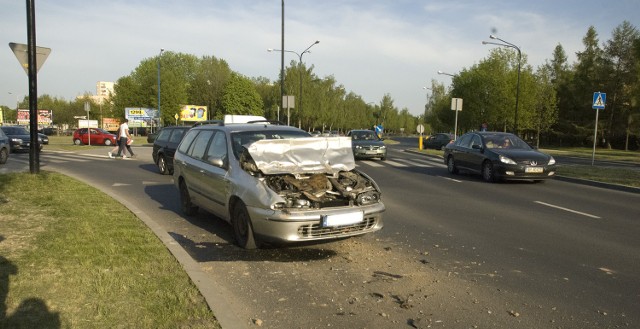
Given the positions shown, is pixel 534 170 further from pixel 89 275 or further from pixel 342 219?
pixel 89 275

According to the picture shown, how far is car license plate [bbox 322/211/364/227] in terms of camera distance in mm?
5477

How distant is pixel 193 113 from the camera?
3031 inches

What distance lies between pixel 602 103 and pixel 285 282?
1805cm

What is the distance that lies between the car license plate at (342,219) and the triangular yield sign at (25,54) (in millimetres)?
9597

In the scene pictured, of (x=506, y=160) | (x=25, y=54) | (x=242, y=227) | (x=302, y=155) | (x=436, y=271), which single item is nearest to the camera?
(x=436, y=271)

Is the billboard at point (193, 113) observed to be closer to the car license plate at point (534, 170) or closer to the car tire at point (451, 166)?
the car tire at point (451, 166)

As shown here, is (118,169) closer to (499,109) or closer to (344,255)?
(344,255)

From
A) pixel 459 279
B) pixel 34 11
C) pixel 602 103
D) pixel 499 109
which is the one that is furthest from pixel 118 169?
pixel 499 109

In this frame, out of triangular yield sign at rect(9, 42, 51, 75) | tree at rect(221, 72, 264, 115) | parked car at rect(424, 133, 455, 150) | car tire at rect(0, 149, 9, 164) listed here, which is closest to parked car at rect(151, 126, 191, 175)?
triangular yield sign at rect(9, 42, 51, 75)

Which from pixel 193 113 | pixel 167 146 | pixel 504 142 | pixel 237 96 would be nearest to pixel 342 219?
pixel 504 142

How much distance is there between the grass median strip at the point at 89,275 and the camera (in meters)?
3.64

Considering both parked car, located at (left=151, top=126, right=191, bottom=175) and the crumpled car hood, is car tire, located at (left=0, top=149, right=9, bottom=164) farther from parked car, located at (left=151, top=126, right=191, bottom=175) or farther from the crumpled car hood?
the crumpled car hood

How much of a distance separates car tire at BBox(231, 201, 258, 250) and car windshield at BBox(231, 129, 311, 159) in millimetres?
773

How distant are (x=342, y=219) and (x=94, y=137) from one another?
38.7 meters
